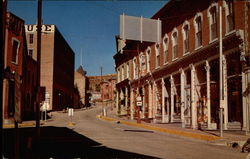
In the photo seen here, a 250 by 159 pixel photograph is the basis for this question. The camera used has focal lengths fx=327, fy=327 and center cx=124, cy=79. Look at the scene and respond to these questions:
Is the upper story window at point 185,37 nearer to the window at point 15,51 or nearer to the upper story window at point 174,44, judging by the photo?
the upper story window at point 174,44

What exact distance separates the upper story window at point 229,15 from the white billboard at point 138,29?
158 inches

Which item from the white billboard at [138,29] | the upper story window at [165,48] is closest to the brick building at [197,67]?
the upper story window at [165,48]

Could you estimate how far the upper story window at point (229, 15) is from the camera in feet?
60.0

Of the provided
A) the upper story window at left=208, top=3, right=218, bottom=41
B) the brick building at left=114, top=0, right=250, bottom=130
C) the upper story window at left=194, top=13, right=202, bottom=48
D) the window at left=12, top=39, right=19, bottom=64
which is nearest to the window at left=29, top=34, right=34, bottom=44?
the window at left=12, top=39, right=19, bottom=64

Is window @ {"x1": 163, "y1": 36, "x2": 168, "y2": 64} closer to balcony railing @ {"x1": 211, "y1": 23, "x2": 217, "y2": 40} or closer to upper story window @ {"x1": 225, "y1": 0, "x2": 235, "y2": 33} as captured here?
balcony railing @ {"x1": 211, "y1": 23, "x2": 217, "y2": 40}

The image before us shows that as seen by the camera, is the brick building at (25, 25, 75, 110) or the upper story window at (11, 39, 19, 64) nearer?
the upper story window at (11, 39, 19, 64)

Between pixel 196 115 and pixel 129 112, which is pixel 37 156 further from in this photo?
pixel 129 112

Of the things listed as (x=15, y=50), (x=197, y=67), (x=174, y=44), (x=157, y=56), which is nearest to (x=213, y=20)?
(x=197, y=67)

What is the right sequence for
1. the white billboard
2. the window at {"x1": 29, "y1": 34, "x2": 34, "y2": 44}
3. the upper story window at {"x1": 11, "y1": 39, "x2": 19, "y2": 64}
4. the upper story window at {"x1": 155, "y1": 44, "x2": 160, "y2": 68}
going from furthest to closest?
the window at {"x1": 29, "y1": 34, "x2": 34, "y2": 44}
the upper story window at {"x1": 11, "y1": 39, "x2": 19, "y2": 64}
the upper story window at {"x1": 155, "y1": 44, "x2": 160, "y2": 68}
the white billboard

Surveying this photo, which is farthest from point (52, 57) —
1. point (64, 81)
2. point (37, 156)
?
point (37, 156)

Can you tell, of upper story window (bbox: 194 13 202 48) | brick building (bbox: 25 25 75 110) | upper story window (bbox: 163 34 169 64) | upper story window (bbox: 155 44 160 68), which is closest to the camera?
upper story window (bbox: 194 13 202 48)

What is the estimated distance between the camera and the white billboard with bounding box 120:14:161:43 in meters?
18.4

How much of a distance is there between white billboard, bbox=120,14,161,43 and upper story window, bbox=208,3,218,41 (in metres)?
3.44

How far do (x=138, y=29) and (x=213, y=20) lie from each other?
5056 millimetres
